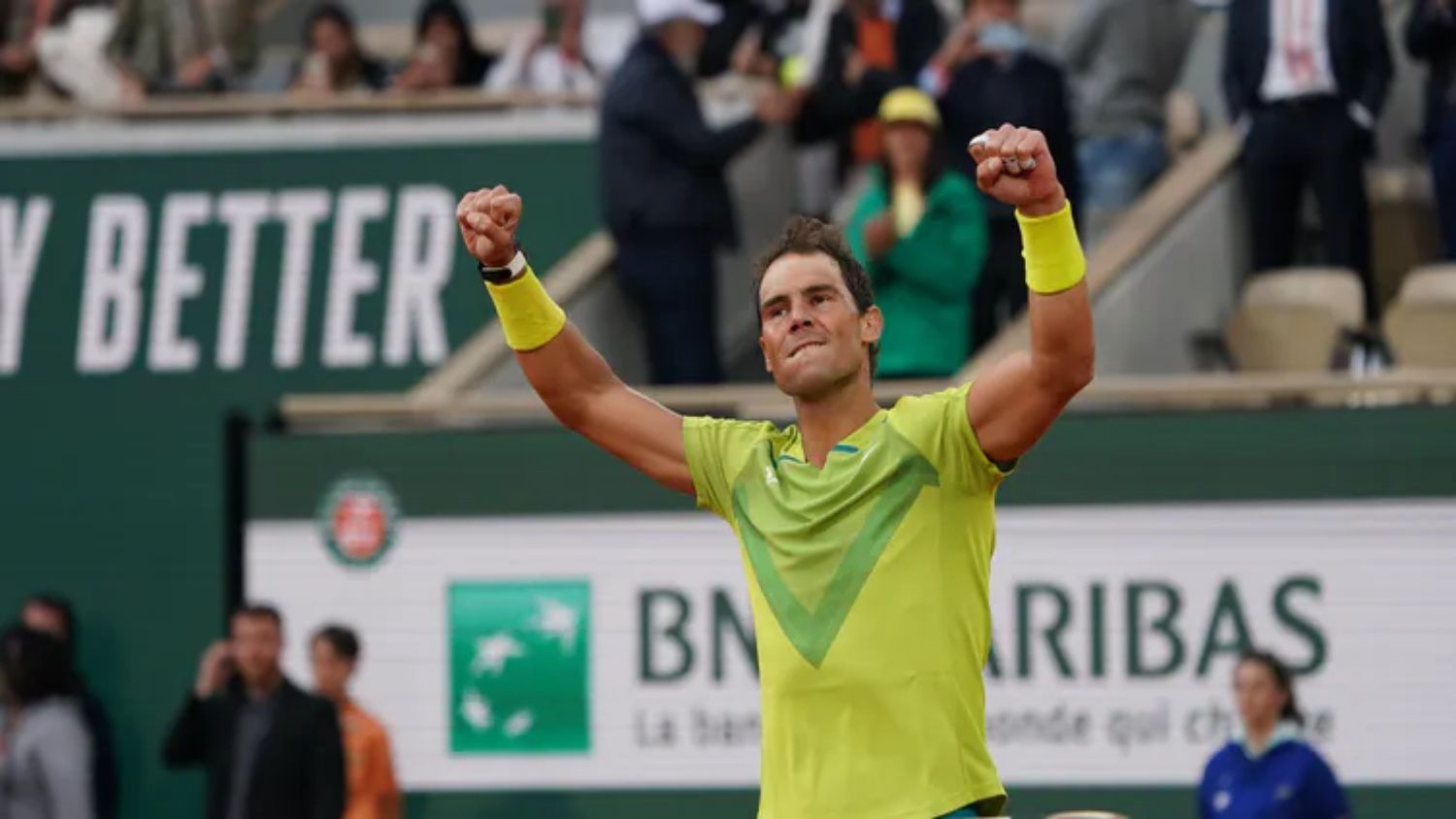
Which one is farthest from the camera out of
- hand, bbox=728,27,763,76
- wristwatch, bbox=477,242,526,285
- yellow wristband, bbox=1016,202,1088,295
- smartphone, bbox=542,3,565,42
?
smartphone, bbox=542,3,565,42

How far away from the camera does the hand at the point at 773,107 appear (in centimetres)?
1280

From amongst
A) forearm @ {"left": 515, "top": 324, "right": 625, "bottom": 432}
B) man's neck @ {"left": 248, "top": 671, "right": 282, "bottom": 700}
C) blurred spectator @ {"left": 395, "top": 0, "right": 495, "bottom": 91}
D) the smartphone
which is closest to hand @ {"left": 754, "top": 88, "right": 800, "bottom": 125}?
the smartphone

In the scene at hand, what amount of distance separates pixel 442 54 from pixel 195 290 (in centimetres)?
167

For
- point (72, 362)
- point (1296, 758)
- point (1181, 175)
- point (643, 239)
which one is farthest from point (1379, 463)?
point (72, 362)

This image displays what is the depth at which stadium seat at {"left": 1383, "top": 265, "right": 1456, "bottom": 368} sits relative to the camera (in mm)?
11945

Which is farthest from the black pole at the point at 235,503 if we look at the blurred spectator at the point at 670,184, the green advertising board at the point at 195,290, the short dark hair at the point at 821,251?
the short dark hair at the point at 821,251

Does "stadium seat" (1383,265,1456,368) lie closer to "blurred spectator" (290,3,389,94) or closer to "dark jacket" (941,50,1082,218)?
"dark jacket" (941,50,1082,218)

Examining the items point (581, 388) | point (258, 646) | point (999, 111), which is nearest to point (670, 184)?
point (999, 111)

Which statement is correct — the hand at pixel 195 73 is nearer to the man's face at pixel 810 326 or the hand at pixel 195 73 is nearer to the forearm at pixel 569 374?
the forearm at pixel 569 374

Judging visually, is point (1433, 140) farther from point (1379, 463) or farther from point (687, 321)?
point (687, 321)

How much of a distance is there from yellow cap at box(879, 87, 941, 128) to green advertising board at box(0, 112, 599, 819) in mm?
2584

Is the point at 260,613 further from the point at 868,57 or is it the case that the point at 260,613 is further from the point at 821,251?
the point at 821,251

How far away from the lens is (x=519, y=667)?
11656 millimetres

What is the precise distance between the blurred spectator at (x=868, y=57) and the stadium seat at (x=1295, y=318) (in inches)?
68.6
